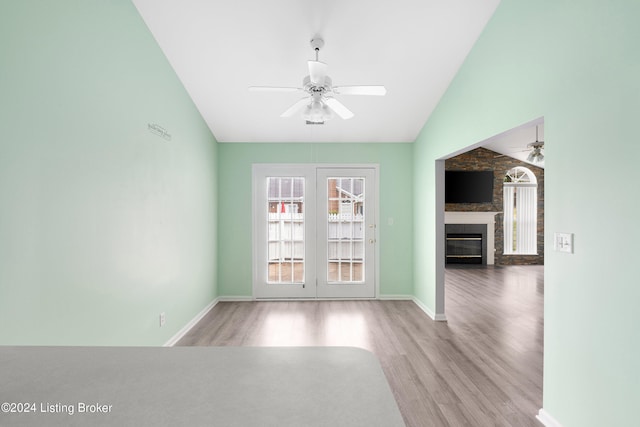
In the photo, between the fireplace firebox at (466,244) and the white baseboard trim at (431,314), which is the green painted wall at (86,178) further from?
the fireplace firebox at (466,244)

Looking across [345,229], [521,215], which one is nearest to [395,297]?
[345,229]

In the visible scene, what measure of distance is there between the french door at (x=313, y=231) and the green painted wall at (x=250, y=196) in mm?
124

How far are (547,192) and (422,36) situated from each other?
1.69 meters

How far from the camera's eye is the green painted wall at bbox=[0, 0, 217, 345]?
4.99ft

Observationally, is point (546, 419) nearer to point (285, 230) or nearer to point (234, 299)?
point (285, 230)

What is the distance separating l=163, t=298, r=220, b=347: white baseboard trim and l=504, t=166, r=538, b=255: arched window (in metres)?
A: 7.14

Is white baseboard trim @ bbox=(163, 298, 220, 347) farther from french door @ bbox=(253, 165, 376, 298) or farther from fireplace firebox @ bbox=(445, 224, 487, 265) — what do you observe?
fireplace firebox @ bbox=(445, 224, 487, 265)

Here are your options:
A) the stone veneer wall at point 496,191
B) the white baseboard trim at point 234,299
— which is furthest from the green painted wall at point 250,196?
the stone veneer wall at point 496,191

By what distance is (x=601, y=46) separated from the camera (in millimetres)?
1604

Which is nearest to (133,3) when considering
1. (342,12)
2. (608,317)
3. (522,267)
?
(342,12)

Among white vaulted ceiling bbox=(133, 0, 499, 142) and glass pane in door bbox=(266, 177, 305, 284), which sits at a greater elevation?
white vaulted ceiling bbox=(133, 0, 499, 142)

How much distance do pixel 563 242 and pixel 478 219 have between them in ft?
21.2

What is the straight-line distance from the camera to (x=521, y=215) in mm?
8133

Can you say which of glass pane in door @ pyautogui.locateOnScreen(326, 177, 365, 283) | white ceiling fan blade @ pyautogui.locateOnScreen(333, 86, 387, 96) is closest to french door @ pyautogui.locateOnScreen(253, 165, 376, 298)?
glass pane in door @ pyautogui.locateOnScreen(326, 177, 365, 283)
